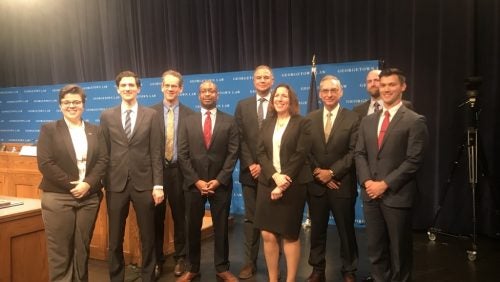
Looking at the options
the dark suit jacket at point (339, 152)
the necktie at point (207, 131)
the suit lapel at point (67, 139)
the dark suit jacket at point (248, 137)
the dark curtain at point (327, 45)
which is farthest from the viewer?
the dark curtain at point (327, 45)

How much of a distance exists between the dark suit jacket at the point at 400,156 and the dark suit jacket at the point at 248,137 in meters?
0.94

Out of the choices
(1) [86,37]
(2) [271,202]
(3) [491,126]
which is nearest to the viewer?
(2) [271,202]

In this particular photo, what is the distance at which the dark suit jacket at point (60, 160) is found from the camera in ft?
8.71

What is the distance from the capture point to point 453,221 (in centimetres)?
454

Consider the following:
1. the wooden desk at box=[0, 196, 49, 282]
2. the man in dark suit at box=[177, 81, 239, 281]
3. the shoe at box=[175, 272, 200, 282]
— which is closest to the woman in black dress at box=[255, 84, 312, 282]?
the man in dark suit at box=[177, 81, 239, 281]

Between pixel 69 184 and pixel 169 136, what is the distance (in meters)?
0.94

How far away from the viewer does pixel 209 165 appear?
10.3 ft

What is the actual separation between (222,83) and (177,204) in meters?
2.49

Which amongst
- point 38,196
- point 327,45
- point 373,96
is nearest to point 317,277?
point 373,96

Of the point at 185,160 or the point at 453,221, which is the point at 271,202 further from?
the point at 453,221

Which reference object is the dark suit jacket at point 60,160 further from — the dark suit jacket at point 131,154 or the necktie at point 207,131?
the necktie at point 207,131

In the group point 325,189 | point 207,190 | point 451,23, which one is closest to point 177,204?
point 207,190

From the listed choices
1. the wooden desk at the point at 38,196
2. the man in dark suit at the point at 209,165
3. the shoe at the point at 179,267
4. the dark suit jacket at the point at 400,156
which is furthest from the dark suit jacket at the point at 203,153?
the dark suit jacket at the point at 400,156

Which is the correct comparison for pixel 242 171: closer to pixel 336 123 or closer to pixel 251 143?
pixel 251 143
